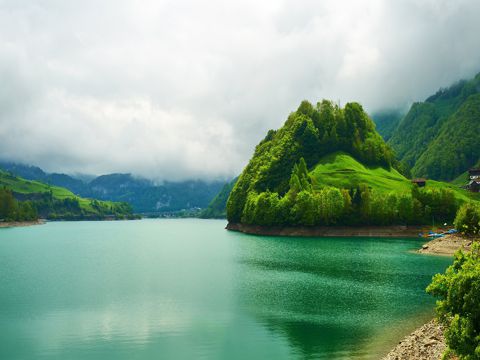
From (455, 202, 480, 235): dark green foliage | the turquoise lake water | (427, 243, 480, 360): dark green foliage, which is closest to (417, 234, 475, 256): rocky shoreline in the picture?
(455, 202, 480, 235): dark green foliage

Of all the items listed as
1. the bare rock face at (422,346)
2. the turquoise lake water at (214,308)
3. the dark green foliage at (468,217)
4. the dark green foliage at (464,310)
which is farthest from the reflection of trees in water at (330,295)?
the dark green foliage at (468,217)

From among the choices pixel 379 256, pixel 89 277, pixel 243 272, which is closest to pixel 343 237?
pixel 379 256

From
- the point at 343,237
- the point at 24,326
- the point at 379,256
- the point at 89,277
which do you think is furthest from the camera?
the point at 343,237

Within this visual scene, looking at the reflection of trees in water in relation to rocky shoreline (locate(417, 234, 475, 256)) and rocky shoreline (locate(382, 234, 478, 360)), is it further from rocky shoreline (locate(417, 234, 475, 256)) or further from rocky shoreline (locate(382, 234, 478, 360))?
rocky shoreline (locate(417, 234, 475, 256))

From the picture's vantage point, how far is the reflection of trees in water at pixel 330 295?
161ft

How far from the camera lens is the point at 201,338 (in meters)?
47.8

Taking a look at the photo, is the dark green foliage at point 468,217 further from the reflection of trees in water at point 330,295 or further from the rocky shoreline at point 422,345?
the rocky shoreline at point 422,345

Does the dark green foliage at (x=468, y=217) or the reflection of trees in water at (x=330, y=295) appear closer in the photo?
the reflection of trees in water at (x=330, y=295)

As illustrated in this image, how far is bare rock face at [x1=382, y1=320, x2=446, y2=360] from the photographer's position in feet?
125

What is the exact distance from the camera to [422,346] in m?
40.5

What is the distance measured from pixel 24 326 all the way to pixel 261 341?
30.0 m

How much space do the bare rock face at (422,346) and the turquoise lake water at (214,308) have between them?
2.24 m

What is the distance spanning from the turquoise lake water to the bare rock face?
2242 millimetres

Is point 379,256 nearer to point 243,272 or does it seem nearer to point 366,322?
point 243,272
